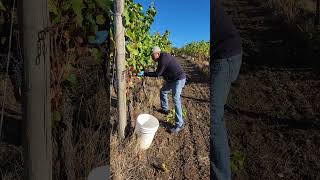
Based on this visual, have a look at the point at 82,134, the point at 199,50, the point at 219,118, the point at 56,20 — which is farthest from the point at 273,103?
the point at 199,50

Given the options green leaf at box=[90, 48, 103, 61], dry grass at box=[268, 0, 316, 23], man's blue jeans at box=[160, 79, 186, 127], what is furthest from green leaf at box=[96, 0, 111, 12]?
dry grass at box=[268, 0, 316, 23]

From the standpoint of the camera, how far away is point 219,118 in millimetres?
2959

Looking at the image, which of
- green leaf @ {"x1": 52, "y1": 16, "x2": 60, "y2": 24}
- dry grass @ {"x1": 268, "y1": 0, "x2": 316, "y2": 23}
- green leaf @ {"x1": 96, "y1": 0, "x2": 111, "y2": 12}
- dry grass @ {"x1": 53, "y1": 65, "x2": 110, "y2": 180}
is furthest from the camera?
dry grass @ {"x1": 268, "y1": 0, "x2": 316, "y2": 23}

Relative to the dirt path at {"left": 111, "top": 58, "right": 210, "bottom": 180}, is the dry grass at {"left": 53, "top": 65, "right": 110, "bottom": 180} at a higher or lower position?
higher

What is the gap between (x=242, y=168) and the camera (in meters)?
4.21

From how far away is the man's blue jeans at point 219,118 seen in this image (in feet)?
9.69

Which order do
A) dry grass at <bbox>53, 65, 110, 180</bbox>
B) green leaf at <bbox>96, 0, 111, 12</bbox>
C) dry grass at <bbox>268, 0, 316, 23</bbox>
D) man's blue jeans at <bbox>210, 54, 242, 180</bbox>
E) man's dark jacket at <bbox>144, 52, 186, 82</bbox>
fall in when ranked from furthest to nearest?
dry grass at <bbox>268, 0, 316, 23</bbox> < man's dark jacket at <bbox>144, 52, 186, 82</bbox> < green leaf at <bbox>96, 0, 111, 12</bbox> < dry grass at <bbox>53, 65, 110, 180</bbox> < man's blue jeans at <bbox>210, 54, 242, 180</bbox>

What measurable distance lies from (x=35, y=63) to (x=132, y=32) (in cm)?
408

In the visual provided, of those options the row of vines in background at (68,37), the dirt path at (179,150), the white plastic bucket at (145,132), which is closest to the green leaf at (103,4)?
the row of vines in background at (68,37)

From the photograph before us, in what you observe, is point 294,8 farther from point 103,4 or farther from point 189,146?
point 103,4

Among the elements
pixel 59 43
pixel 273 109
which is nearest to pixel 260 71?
pixel 273 109

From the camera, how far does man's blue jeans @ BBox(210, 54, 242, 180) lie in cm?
295

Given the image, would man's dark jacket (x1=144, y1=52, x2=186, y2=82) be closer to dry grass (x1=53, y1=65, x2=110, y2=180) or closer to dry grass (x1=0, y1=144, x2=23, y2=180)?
dry grass (x1=53, y1=65, x2=110, y2=180)

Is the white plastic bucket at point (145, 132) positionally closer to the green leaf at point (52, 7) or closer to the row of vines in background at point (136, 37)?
the row of vines in background at point (136, 37)
